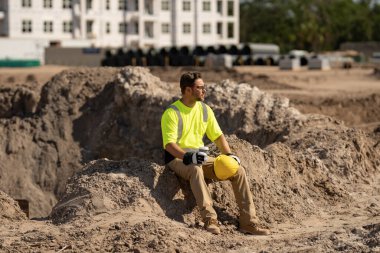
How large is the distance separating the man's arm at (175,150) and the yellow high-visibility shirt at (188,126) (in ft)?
0.17

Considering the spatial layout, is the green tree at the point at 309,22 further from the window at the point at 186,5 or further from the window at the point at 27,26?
the window at the point at 27,26

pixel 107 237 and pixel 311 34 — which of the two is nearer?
pixel 107 237

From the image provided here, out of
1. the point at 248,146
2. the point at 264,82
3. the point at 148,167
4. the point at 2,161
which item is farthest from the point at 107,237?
the point at 264,82

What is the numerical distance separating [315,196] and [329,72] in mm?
39039

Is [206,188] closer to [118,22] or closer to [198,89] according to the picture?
[198,89]

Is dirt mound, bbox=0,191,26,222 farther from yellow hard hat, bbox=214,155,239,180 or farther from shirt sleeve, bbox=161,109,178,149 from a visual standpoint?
yellow hard hat, bbox=214,155,239,180

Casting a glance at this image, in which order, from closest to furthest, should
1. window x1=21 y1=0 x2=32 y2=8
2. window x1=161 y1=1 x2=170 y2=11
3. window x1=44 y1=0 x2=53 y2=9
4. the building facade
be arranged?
the building facade, window x1=21 y1=0 x2=32 y2=8, window x1=44 y1=0 x2=53 y2=9, window x1=161 y1=1 x2=170 y2=11

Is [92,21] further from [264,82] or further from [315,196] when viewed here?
[315,196]

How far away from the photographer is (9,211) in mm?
12016

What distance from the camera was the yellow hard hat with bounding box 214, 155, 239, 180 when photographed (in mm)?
10688

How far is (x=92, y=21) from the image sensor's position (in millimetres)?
79188

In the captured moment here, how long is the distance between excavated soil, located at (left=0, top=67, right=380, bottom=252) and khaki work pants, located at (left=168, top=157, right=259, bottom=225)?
0.22m

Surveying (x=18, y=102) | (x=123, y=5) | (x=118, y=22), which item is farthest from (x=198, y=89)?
(x=123, y=5)

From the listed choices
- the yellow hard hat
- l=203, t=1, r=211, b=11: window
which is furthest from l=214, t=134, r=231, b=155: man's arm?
l=203, t=1, r=211, b=11: window
